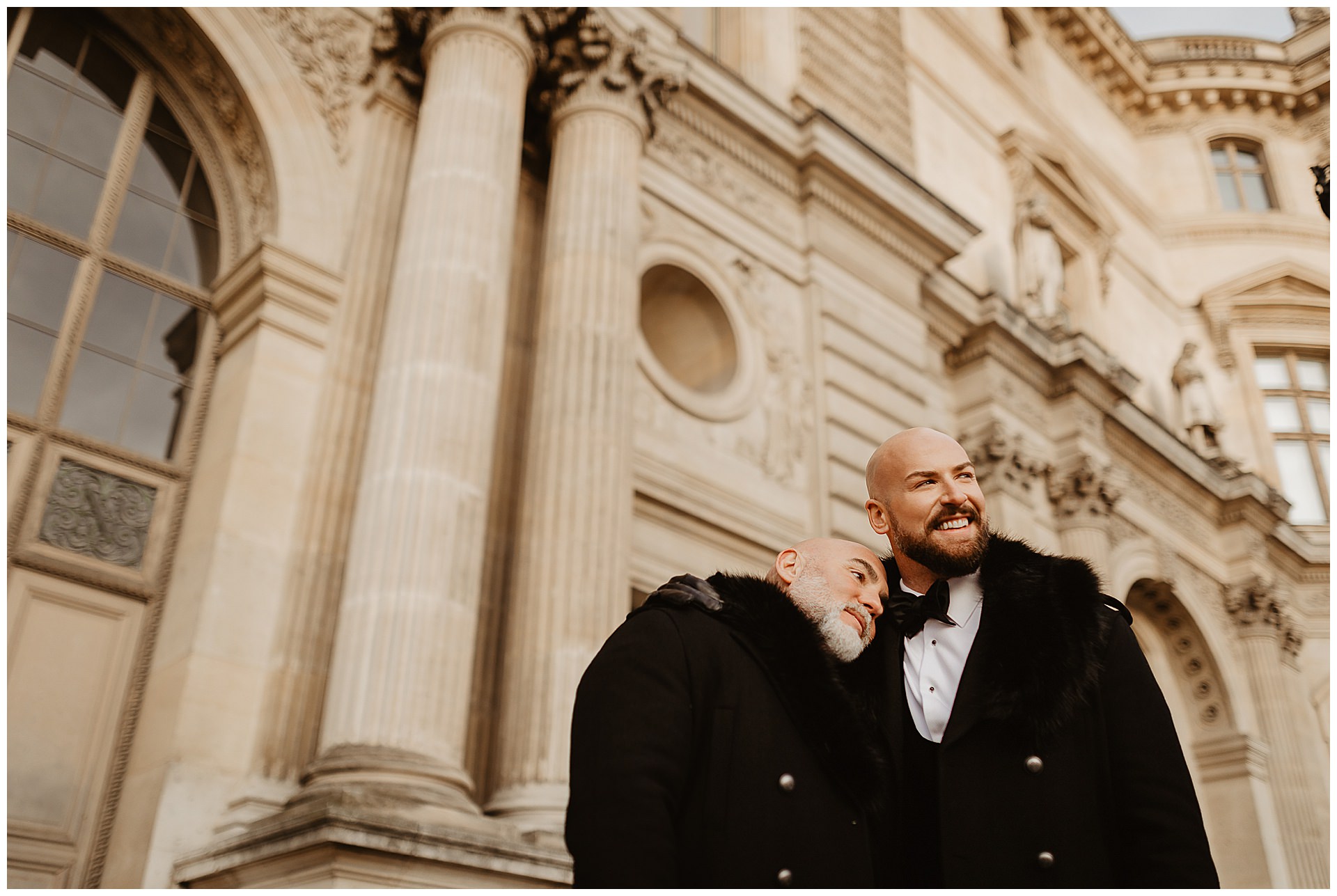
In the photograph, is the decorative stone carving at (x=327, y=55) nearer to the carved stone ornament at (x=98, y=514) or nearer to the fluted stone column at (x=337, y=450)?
the fluted stone column at (x=337, y=450)

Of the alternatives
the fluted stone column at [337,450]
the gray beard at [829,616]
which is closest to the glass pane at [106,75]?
the fluted stone column at [337,450]

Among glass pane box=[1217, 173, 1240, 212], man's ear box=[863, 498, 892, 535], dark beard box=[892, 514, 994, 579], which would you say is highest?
glass pane box=[1217, 173, 1240, 212]

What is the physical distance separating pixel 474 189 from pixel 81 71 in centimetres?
290

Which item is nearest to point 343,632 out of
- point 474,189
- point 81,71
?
point 474,189

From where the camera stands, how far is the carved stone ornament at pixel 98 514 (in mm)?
7188

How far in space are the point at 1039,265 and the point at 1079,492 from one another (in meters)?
3.69

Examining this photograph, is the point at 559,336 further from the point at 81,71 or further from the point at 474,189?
the point at 81,71

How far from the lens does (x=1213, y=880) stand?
7.71 feet

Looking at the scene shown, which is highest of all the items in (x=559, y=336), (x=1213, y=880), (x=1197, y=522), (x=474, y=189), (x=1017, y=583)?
(x=1197, y=522)

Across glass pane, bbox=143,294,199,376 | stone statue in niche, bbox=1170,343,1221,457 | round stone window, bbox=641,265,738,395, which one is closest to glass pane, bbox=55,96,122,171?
glass pane, bbox=143,294,199,376

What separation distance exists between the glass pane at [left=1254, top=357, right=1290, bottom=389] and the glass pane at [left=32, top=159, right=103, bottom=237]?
68.2 feet

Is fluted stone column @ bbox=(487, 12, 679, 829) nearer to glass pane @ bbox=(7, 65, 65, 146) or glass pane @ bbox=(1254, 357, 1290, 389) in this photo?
glass pane @ bbox=(7, 65, 65, 146)

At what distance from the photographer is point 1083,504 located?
47.6 feet

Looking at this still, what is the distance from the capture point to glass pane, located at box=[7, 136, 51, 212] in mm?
7602
